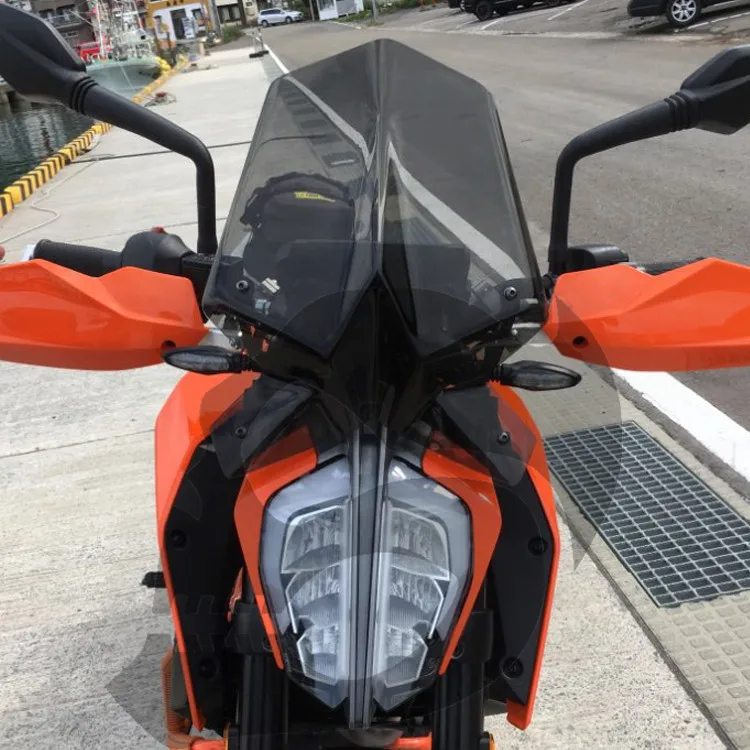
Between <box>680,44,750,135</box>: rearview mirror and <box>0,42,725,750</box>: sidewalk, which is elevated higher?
<box>680,44,750,135</box>: rearview mirror

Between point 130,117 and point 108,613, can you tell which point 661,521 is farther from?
point 130,117

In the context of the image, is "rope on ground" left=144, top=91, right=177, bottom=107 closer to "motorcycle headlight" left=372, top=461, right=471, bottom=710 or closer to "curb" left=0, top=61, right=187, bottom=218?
"curb" left=0, top=61, right=187, bottom=218

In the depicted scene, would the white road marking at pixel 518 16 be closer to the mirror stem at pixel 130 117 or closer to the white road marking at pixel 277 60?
the white road marking at pixel 277 60

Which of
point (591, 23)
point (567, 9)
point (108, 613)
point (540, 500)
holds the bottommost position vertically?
point (591, 23)

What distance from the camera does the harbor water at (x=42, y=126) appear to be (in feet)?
56.0

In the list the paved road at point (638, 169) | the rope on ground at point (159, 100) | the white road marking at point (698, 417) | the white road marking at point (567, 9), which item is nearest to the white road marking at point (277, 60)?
the rope on ground at point (159, 100)

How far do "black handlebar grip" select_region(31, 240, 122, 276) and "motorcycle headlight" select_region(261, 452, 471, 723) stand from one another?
1014mm

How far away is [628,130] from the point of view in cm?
150

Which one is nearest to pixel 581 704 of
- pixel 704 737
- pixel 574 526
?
pixel 704 737

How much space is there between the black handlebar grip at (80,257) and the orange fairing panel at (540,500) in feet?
3.31

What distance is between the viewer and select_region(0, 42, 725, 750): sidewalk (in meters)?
2.18

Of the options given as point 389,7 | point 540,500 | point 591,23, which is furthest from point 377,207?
point 389,7

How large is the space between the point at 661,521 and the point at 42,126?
2590 centimetres

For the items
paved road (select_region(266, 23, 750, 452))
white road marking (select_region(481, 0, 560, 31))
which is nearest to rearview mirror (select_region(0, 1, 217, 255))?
paved road (select_region(266, 23, 750, 452))
